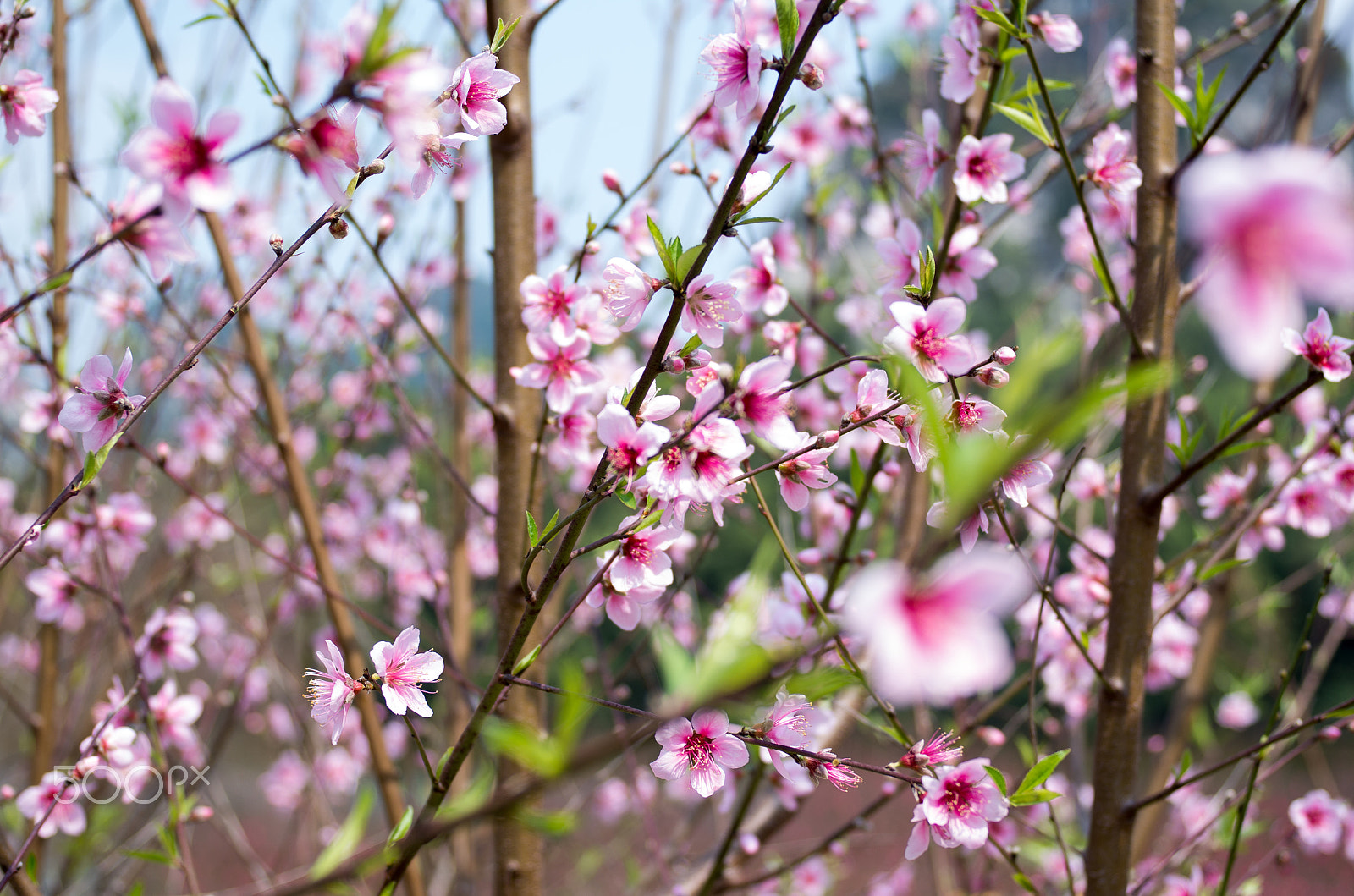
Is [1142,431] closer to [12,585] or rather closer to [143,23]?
[143,23]

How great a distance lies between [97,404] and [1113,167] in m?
1.38

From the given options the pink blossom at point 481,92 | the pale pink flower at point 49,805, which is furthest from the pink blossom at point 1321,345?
the pale pink flower at point 49,805

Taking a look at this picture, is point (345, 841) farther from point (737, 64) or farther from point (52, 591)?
point (52, 591)

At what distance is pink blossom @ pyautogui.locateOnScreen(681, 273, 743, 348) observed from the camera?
83 centimetres

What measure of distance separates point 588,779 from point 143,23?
1.88 m

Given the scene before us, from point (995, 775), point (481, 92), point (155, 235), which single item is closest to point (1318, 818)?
point (995, 775)

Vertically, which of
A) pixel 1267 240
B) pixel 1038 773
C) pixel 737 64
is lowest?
pixel 1038 773

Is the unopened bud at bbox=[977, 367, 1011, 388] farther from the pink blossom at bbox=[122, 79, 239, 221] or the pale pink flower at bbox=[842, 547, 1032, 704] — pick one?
the pink blossom at bbox=[122, 79, 239, 221]

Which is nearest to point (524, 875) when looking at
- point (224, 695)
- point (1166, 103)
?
point (224, 695)

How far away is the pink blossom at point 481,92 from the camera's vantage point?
0.85 metres

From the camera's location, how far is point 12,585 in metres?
2.86

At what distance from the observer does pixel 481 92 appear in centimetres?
89

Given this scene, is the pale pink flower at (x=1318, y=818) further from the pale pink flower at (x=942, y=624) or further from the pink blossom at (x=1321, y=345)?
the pale pink flower at (x=942, y=624)

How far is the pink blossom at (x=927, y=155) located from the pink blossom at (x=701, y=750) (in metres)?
0.86
